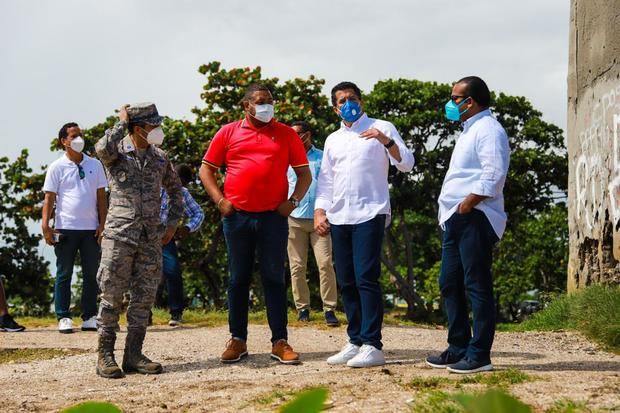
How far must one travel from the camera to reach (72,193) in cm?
809

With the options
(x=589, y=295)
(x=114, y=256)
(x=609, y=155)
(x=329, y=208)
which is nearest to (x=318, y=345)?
(x=329, y=208)

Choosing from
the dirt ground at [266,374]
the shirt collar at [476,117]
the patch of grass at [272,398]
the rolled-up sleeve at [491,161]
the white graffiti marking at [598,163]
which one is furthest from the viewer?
the white graffiti marking at [598,163]

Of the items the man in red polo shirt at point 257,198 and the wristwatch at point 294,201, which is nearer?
the man in red polo shirt at point 257,198

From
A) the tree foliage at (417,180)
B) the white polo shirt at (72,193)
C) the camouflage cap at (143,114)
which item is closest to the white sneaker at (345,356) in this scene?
the camouflage cap at (143,114)

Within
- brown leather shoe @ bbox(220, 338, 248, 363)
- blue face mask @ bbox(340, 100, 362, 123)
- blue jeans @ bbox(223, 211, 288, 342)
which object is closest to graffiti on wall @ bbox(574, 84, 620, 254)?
blue face mask @ bbox(340, 100, 362, 123)

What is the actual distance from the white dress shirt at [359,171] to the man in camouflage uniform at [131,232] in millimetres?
1195

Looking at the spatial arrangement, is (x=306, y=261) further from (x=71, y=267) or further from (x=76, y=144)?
(x=76, y=144)

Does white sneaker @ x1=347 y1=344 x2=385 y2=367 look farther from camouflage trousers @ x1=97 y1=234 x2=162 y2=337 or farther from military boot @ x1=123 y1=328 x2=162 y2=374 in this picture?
camouflage trousers @ x1=97 y1=234 x2=162 y2=337

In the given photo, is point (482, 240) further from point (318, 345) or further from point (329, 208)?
point (318, 345)

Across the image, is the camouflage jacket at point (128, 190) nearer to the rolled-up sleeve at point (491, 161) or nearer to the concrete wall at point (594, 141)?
the rolled-up sleeve at point (491, 161)

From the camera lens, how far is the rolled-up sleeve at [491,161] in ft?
16.3

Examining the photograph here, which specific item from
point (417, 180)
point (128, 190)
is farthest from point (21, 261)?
point (128, 190)

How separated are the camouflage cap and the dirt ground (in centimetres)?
172

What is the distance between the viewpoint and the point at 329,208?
233 inches
